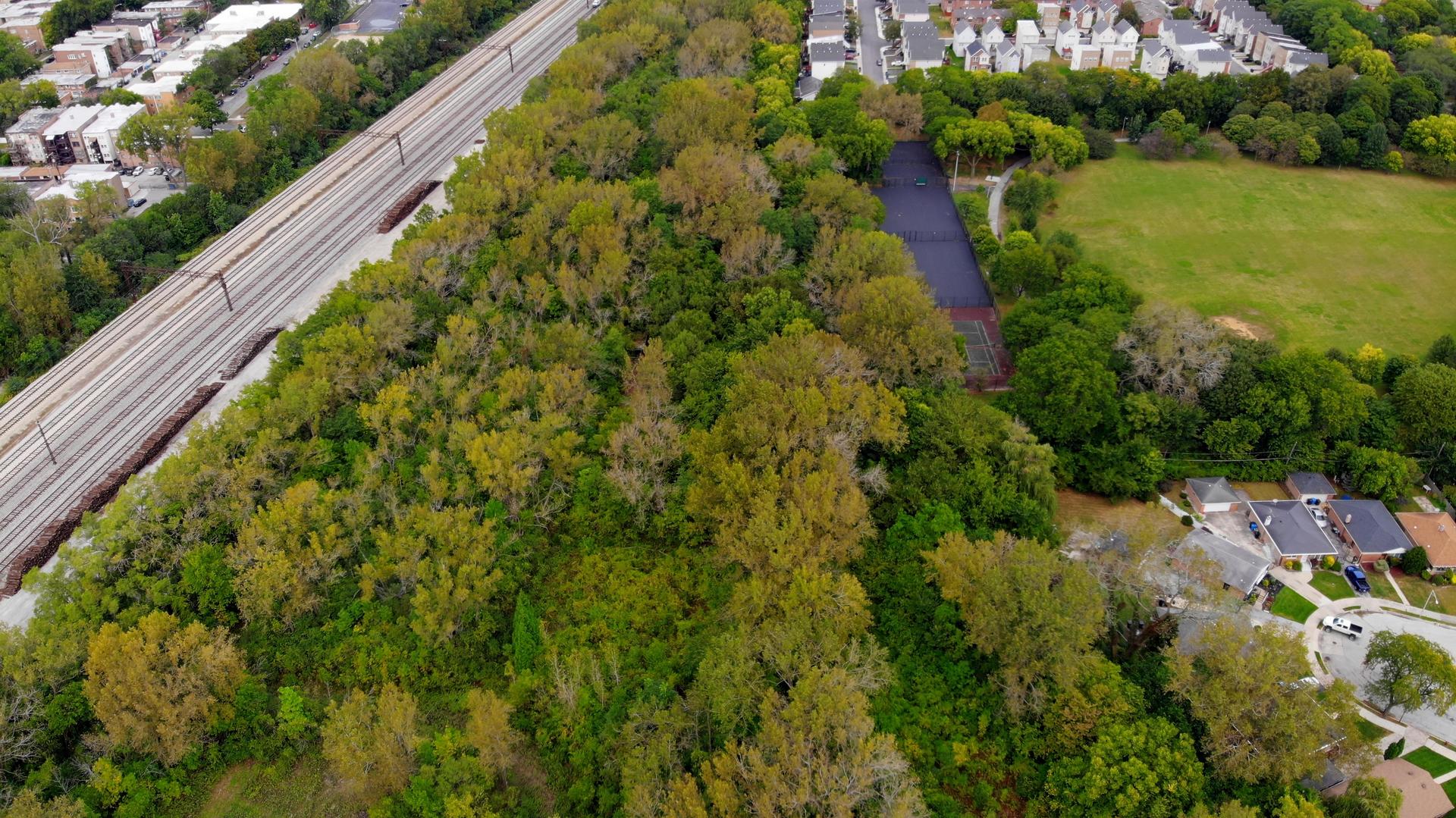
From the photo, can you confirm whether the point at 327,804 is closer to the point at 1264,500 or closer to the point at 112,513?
the point at 112,513

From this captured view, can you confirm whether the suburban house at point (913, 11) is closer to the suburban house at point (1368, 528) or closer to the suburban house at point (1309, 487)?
the suburban house at point (1309, 487)

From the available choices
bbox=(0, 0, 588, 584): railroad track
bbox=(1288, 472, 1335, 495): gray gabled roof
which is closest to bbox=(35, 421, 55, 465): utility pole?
bbox=(0, 0, 588, 584): railroad track

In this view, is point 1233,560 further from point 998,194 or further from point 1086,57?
point 1086,57

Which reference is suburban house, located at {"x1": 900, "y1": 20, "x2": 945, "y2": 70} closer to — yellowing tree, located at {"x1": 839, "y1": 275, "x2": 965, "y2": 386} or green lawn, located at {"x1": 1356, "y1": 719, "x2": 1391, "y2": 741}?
yellowing tree, located at {"x1": 839, "y1": 275, "x2": 965, "y2": 386}

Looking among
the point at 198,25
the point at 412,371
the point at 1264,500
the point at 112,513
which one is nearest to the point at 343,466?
the point at 412,371

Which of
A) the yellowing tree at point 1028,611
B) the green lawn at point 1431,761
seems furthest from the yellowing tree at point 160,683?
the green lawn at point 1431,761
